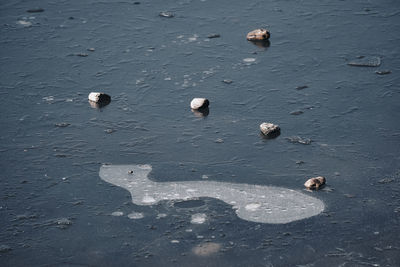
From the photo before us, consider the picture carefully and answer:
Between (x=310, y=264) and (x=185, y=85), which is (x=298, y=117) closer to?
(x=185, y=85)

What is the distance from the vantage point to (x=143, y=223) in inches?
216

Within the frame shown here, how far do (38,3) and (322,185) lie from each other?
248 inches

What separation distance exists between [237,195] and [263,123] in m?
1.21

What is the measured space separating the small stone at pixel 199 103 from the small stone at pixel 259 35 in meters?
1.83

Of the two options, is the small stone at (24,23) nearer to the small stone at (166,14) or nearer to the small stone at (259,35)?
the small stone at (166,14)

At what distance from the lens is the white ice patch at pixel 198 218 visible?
5.46 meters

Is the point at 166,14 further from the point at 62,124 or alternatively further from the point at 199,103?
the point at 62,124

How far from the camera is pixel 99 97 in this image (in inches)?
291

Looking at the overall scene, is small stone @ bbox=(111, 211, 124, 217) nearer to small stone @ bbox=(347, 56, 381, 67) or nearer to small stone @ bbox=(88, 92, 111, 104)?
small stone @ bbox=(88, 92, 111, 104)

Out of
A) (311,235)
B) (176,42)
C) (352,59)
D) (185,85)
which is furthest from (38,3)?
(311,235)

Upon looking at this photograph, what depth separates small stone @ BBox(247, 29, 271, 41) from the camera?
8.56 m

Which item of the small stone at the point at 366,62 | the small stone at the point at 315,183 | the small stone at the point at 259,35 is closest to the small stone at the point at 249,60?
the small stone at the point at 259,35

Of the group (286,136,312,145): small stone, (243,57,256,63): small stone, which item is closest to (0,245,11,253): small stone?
Answer: (286,136,312,145): small stone

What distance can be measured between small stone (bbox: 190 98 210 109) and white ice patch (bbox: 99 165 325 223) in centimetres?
119
